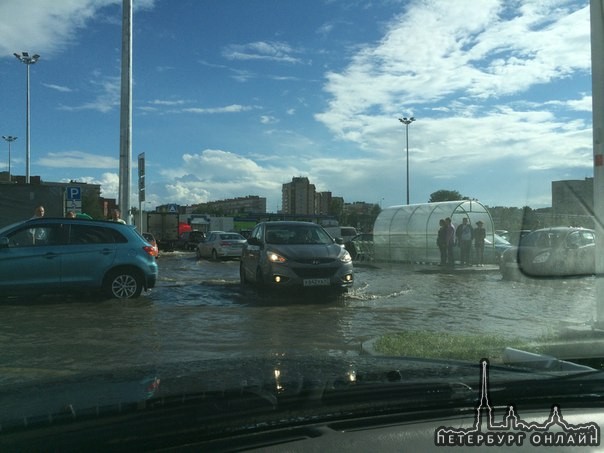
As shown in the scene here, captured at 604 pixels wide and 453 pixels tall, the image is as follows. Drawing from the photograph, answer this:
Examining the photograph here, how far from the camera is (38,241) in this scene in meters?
11.5

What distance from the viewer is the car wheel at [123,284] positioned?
11.9 metres

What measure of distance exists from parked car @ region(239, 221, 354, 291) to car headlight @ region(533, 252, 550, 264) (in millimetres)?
6838

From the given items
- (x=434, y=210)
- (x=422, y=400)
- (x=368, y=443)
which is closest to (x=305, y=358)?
(x=422, y=400)

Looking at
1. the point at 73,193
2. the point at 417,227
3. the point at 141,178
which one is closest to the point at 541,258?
the point at 417,227

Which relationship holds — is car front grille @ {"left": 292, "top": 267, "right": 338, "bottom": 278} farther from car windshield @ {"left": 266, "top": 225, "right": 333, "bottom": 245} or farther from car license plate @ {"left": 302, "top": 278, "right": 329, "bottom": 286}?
car windshield @ {"left": 266, "top": 225, "right": 333, "bottom": 245}

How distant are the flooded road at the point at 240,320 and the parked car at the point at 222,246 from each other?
546 inches

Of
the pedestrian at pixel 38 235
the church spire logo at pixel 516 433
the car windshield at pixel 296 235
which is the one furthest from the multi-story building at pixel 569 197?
the church spire logo at pixel 516 433

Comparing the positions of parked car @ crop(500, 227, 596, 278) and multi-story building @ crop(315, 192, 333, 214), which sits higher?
multi-story building @ crop(315, 192, 333, 214)

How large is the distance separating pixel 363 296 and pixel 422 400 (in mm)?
11204

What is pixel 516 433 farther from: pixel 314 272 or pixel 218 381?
pixel 314 272

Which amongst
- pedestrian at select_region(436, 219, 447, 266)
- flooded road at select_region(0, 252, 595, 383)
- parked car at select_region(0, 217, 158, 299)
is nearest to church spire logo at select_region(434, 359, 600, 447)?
flooded road at select_region(0, 252, 595, 383)

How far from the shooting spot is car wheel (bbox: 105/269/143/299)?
11915 millimetres

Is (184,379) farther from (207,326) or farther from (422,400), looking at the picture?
(207,326)

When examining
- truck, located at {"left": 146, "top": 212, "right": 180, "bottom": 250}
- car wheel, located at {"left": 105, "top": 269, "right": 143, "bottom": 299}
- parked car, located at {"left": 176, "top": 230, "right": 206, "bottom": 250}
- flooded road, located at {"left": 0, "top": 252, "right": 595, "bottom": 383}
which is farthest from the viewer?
truck, located at {"left": 146, "top": 212, "right": 180, "bottom": 250}
